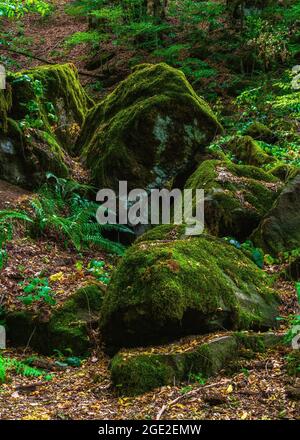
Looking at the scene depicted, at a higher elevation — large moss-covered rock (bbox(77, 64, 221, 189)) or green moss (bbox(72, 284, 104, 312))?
large moss-covered rock (bbox(77, 64, 221, 189))

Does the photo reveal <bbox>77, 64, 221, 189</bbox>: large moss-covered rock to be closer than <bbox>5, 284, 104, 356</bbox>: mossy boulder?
No

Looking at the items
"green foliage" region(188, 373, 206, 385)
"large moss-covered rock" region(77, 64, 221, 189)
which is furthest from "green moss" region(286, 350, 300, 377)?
"large moss-covered rock" region(77, 64, 221, 189)

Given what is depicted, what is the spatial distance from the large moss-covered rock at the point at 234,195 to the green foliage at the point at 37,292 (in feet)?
8.79

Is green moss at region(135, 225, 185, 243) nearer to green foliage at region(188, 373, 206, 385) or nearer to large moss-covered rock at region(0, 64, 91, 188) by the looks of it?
green foliage at region(188, 373, 206, 385)

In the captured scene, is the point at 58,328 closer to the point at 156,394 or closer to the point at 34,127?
the point at 156,394

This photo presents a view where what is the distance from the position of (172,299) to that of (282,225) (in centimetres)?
318

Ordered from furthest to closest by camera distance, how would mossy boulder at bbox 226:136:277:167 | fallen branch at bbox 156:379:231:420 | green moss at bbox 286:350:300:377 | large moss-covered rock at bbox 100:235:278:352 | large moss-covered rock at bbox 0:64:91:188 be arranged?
mossy boulder at bbox 226:136:277:167, large moss-covered rock at bbox 0:64:91:188, large moss-covered rock at bbox 100:235:278:352, green moss at bbox 286:350:300:377, fallen branch at bbox 156:379:231:420

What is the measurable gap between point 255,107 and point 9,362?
1143cm

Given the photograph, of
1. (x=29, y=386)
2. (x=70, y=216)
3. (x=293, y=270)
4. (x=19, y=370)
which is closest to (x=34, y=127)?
(x=70, y=216)

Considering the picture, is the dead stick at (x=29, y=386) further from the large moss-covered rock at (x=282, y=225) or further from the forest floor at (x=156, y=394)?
the large moss-covered rock at (x=282, y=225)

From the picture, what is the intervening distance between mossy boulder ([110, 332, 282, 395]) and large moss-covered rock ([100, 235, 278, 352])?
0.22 meters

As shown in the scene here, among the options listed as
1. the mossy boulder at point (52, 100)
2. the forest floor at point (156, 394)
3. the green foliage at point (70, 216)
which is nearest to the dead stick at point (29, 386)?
the forest floor at point (156, 394)

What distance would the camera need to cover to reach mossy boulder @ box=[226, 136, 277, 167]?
974cm

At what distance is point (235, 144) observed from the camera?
35.4 feet
